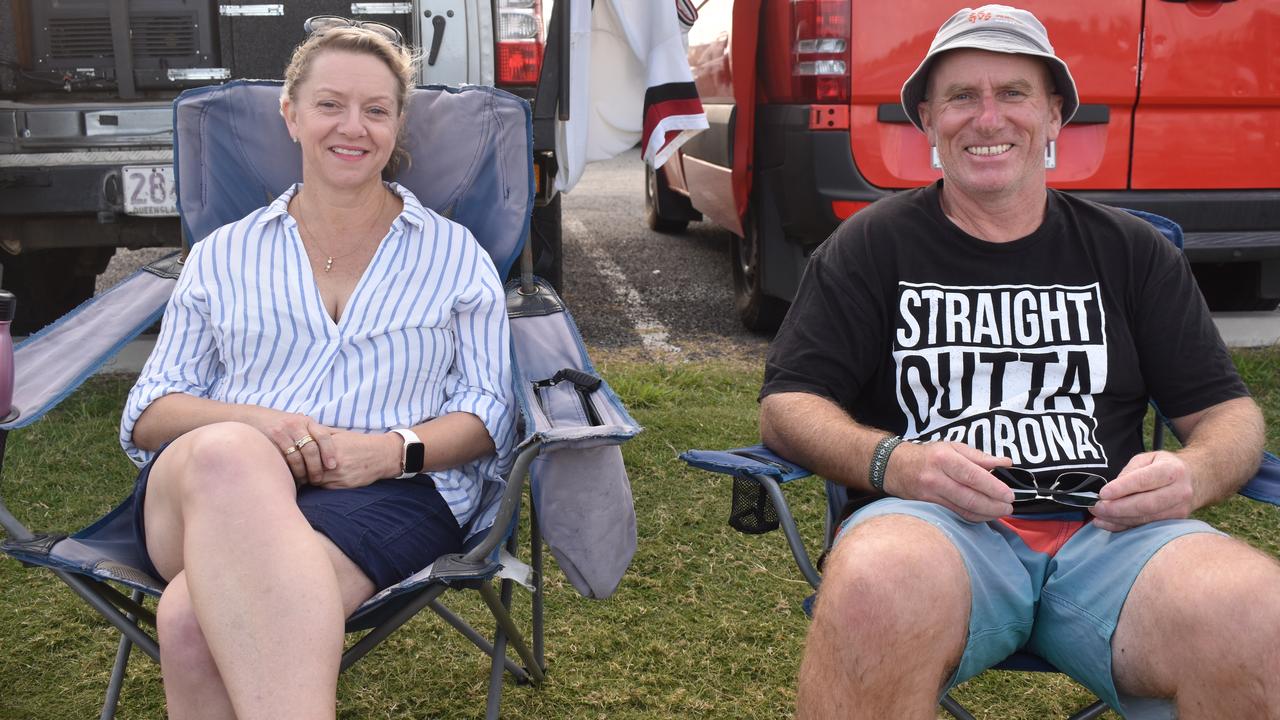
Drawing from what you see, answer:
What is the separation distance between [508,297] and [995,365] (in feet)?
3.30

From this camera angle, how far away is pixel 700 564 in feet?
10.0

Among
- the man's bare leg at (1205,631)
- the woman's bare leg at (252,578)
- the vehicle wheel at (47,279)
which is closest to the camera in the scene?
the man's bare leg at (1205,631)

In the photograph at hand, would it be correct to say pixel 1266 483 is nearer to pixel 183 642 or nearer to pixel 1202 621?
pixel 1202 621

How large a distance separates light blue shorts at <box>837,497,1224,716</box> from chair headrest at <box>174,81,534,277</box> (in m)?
1.09

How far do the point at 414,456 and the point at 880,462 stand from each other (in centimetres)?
77

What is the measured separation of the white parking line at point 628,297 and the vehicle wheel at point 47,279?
2187 mm

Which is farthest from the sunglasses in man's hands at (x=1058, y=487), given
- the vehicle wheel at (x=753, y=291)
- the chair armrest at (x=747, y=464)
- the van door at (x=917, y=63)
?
the vehicle wheel at (x=753, y=291)

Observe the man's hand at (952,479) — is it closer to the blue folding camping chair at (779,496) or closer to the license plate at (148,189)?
the blue folding camping chair at (779,496)

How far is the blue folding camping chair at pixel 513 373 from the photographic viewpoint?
1.93 m

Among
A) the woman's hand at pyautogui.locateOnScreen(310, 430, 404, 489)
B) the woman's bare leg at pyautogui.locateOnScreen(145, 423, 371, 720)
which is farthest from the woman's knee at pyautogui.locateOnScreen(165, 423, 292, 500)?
the woman's hand at pyautogui.locateOnScreen(310, 430, 404, 489)

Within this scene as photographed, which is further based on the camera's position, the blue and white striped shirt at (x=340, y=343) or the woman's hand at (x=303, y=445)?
the blue and white striped shirt at (x=340, y=343)

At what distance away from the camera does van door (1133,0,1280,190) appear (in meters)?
3.90

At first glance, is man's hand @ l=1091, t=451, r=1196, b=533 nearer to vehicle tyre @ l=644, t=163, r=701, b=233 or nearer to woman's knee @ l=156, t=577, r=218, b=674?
woman's knee @ l=156, t=577, r=218, b=674

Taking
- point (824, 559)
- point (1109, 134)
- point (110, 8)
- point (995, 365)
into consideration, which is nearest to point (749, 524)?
point (824, 559)
